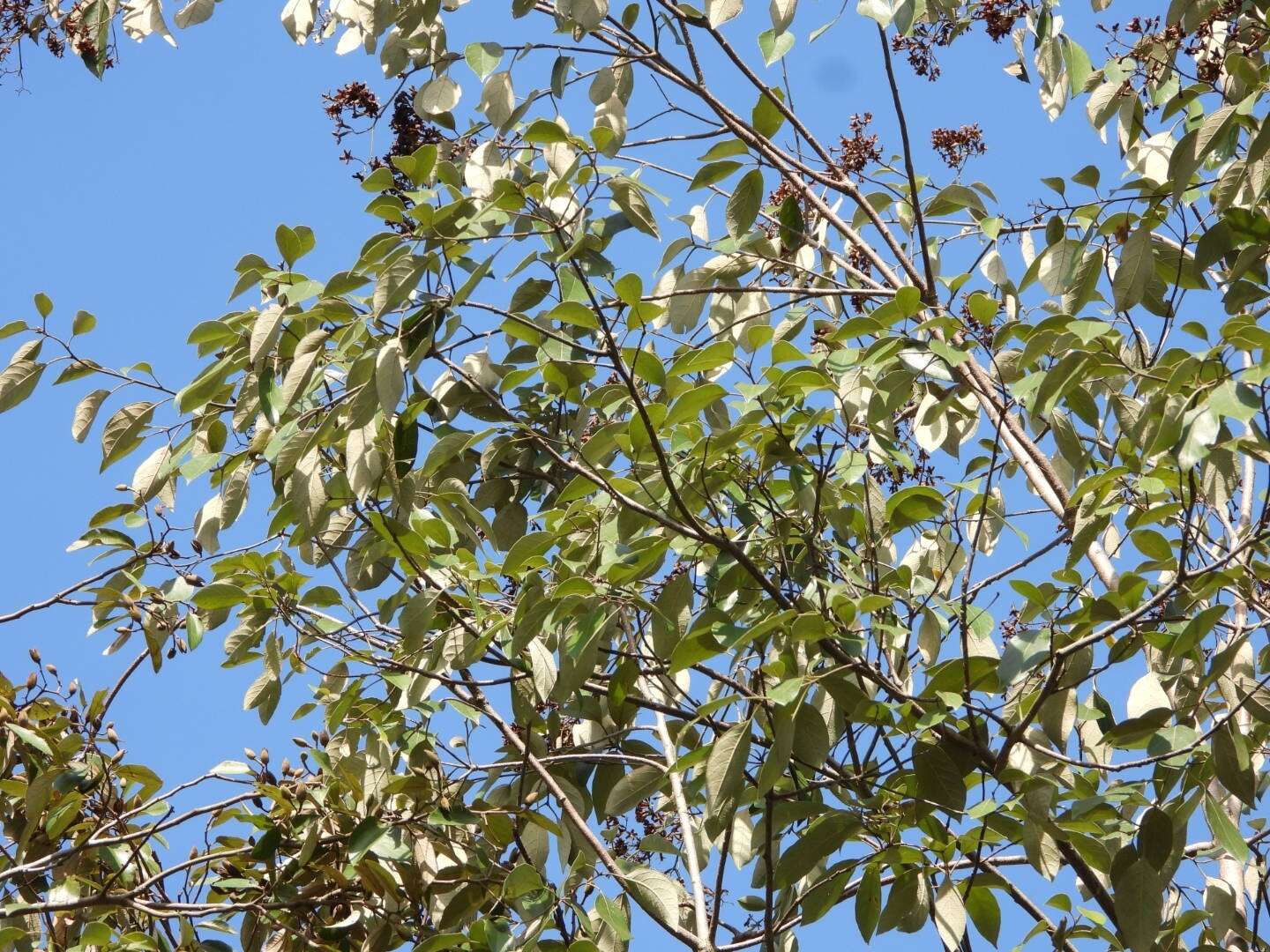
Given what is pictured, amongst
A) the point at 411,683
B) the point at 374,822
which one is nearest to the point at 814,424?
the point at 411,683

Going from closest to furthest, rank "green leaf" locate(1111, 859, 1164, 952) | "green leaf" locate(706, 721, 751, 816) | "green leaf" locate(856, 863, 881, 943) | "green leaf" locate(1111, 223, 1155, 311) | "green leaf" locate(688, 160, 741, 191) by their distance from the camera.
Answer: "green leaf" locate(706, 721, 751, 816) → "green leaf" locate(1111, 859, 1164, 952) → "green leaf" locate(856, 863, 881, 943) → "green leaf" locate(1111, 223, 1155, 311) → "green leaf" locate(688, 160, 741, 191)

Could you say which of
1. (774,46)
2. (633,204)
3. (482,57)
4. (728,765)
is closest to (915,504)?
(728,765)

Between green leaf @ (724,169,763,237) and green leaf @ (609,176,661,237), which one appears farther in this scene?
green leaf @ (724,169,763,237)

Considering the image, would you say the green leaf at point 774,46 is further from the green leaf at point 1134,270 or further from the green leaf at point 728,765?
the green leaf at point 728,765

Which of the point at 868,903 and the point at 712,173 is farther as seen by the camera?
the point at 712,173

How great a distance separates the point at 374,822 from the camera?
6.62 ft

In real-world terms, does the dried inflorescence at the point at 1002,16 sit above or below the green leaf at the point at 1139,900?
above

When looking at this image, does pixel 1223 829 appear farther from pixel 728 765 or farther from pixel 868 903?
pixel 728 765

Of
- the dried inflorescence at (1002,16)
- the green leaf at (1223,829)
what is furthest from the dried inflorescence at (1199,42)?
the green leaf at (1223,829)

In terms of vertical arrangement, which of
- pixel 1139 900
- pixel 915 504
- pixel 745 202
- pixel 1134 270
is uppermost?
pixel 745 202

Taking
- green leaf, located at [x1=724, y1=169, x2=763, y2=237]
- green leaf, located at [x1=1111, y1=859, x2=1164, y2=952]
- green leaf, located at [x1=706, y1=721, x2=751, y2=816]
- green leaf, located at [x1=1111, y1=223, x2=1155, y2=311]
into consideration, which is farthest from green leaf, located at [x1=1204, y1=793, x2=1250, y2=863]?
green leaf, located at [x1=724, y1=169, x2=763, y2=237]

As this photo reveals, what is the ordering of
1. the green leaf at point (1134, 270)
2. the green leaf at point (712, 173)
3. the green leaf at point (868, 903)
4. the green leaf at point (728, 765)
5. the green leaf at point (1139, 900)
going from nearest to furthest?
the green leaf at point (728, 765) → the green leaf at point (1139, 900) → the green leaf at point (868, 903) → the green leaf at point (1134, 270) → the green leaf at point (712, 173)

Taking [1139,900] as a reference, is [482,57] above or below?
above

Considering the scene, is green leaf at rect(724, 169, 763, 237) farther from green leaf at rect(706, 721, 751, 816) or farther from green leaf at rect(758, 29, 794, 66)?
green leaf at rect(706, 721, 751, 816)
